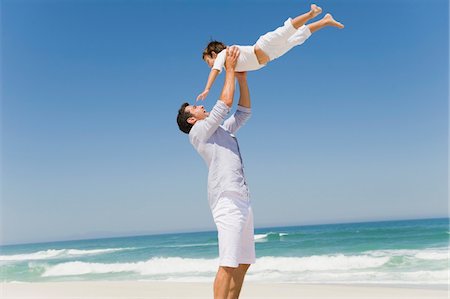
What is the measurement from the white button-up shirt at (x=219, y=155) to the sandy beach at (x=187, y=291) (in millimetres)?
4765

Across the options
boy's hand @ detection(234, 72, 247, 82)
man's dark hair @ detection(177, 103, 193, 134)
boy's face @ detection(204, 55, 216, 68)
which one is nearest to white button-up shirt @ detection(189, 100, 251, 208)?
man's dark hair @ detection(177, 103, 193, 134)

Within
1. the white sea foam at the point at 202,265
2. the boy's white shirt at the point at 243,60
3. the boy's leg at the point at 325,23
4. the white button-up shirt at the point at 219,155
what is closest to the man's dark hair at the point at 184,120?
the white button-up shirt at the point at 219,155

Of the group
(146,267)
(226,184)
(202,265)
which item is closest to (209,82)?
(226,184)

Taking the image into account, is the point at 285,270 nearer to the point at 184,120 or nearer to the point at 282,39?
the point at 282,39

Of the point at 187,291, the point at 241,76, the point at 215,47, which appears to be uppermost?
the point at 215,47

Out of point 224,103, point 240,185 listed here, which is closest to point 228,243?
point 240,185

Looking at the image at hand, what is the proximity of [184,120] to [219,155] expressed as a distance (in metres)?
0.37

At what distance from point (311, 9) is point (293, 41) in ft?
0.88

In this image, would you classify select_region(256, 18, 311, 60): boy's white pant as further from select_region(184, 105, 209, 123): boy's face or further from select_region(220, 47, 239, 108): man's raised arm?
select_region(184, 105, 209, 123): boy's face

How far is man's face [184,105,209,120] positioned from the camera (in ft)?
12.6

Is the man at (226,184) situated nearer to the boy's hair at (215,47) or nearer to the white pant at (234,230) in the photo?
the white pant at (234,230)

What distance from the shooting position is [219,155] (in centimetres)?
371

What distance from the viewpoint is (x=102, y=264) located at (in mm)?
22297

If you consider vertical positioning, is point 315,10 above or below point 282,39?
above
